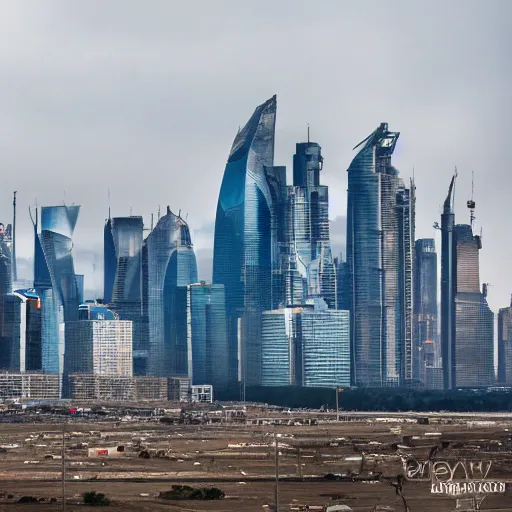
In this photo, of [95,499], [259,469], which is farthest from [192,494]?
[259,469]

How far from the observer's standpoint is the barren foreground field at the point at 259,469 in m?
94.2

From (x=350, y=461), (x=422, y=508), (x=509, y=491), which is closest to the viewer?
(x=422, y=508)

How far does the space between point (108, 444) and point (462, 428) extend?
52004 millimetres

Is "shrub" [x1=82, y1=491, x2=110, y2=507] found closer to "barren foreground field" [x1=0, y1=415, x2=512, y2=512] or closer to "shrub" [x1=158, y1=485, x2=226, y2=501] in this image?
"barren foreground field" [x1=0, y1=415, x2=512, y2=512]

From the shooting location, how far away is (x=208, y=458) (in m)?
138

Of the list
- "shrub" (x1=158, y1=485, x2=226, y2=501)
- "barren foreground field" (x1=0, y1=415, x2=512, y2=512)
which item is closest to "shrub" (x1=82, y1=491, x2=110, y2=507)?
"barren foreground field" (x1=0, y1=415, x2=512, y2=512)

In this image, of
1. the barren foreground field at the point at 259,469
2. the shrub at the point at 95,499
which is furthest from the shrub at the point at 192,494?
the shrub at the point at 95,499

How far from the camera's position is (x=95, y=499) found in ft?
313

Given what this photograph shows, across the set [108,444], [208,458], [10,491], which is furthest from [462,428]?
[10,491]

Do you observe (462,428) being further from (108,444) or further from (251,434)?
(108,444)

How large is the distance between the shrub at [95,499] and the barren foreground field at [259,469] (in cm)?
75

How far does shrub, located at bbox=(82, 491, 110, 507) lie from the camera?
9409cm

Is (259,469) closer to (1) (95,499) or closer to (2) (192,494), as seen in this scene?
(2) (192,494)

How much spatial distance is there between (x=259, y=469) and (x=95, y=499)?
28.3 metres
